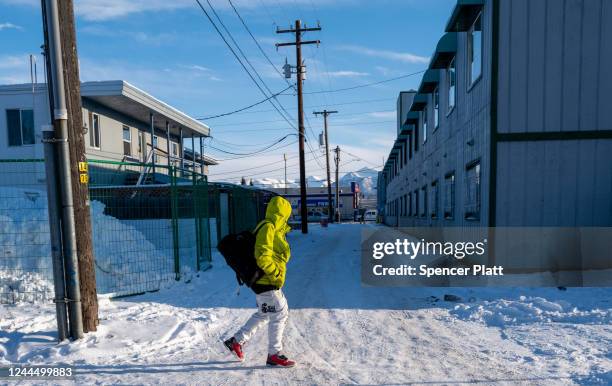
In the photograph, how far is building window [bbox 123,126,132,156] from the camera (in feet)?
58.2

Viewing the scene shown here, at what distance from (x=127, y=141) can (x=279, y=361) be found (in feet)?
53.5

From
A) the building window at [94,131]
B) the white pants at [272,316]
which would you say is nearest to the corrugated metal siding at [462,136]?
the white pants at [272,316]

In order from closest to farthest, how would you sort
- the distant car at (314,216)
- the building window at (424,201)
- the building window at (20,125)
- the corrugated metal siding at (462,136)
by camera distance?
the corrugated metal siding at (462,136) < the building window at (20,125) < the building window at (424,201) < the distant car at (314,216)

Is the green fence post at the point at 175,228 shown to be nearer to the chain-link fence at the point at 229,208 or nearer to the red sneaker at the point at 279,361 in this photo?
the chain-link fence at the point at 229,208

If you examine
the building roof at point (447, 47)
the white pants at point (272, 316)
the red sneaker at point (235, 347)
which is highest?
the building roof at point (447, 47)

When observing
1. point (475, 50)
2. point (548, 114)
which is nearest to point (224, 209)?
point (475, 50)

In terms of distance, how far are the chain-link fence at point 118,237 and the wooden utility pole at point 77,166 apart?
1487 millimetres

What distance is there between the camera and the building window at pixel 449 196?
39.6 feet

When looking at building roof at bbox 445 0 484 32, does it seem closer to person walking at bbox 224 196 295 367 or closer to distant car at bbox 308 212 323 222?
person walking at bbox 224 196 295 367

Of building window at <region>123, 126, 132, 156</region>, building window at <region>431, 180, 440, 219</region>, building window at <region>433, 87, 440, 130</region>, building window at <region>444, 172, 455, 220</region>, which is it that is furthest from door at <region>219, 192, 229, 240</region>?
building window at <region>433, 87, 440, 130</region>

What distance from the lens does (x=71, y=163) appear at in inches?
185

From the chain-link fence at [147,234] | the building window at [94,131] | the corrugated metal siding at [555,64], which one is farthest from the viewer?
the building window at [94,131]

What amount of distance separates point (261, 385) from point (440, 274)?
21.6 feet

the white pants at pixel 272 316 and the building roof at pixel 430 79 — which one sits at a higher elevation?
the building roof at pixel 430 79
